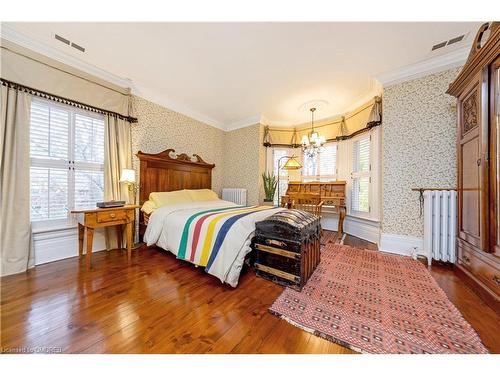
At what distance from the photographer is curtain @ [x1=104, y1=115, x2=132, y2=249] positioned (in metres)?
2.89

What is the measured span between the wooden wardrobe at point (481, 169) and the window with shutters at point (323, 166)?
2485 mm

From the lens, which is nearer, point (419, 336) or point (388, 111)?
point (419, 336)

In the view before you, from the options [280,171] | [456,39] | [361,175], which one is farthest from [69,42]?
[361,175]

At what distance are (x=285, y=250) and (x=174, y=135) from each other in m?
3.42

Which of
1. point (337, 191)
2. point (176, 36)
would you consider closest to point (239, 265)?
point (176, 36)

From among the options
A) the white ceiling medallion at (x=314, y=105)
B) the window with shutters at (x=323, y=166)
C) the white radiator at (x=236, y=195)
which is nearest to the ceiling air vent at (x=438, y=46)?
the white ceiling medallion at (x=314, y=105)

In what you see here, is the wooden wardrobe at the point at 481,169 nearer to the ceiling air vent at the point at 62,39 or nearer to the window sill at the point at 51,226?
the ceiling air vent at the point at 62,39

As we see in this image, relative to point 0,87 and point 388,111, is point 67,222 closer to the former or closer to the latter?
point 0,87

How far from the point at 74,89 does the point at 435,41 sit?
4.84 m

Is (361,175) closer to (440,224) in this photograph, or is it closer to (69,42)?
(440,224)

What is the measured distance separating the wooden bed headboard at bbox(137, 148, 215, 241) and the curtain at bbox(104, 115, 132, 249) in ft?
0.89

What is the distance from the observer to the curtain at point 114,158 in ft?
9.48

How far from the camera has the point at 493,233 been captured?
155 cm

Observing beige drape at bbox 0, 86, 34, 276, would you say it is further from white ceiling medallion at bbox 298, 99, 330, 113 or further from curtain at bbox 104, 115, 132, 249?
white ceiling medallion at bbox 298, 99, 330, 113
